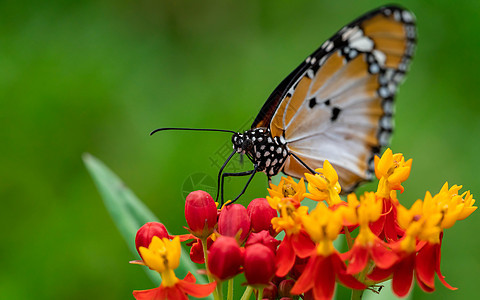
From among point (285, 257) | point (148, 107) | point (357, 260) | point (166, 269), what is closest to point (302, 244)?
point (285, 257)

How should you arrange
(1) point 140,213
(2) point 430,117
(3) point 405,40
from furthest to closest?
1. (2) point 430,117
2. (1) point 140,213
3. (3) point 405,40

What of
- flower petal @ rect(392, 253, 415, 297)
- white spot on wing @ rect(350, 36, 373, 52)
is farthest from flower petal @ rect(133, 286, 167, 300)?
white spot on wing @ rect(350, 36, 373, 52)

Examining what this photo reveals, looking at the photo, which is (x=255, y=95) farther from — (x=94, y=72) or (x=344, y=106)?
(x=344, y=106)

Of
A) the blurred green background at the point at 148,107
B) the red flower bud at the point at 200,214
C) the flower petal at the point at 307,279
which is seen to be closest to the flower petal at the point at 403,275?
the flower petal at the point at 307,279

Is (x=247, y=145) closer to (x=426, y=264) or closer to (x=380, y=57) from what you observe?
(x=380, y=57)

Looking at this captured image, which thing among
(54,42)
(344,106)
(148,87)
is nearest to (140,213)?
(344,106)

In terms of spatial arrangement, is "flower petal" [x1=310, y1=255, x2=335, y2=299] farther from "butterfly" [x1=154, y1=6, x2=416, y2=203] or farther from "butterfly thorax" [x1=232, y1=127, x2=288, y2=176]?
"butterfly thorax" [x1=232, y1=127, x2=288, y2=176]
